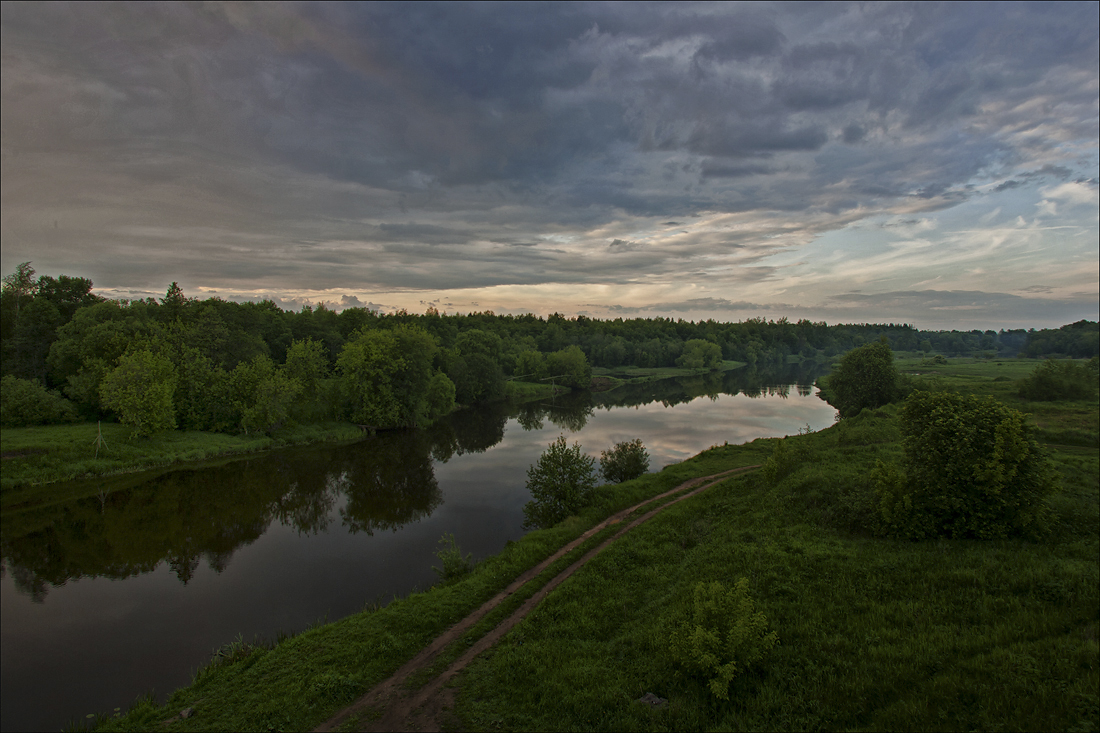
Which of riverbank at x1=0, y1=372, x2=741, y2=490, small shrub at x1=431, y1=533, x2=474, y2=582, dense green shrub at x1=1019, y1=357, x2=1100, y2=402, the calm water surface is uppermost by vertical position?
dense green shrub at x1=1019, y1=357, x2=1100, y2=402

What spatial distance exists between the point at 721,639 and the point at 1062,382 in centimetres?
3315

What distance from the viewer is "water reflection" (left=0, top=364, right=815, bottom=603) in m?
24.9

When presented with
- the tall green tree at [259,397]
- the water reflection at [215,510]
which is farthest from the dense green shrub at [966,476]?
the tall green tree at [259,397]

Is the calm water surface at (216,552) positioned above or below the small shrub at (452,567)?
below

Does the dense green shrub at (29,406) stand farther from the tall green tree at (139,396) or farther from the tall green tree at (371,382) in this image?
the tall green tree at (371,382)

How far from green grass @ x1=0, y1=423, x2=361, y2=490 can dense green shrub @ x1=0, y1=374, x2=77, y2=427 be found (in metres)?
1.39

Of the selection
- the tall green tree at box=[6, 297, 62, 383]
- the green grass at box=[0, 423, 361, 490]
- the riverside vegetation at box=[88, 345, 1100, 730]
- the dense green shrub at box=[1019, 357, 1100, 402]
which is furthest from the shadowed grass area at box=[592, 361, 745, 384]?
the riverside vegetation at box=[88, 345, 1100, 730]

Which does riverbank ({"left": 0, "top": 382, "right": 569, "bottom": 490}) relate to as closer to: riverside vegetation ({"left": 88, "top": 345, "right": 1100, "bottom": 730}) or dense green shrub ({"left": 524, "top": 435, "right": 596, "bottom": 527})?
riverside vegetation ({"left": 88, "top": 345, "right": 1100, "bottom": 730})

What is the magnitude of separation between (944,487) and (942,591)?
500 centimetres

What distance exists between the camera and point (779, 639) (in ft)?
37.8

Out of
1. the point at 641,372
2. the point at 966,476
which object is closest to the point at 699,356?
the point at 641,372

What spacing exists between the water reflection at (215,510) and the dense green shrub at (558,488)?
904 centimetres

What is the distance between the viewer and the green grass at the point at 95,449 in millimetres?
33438

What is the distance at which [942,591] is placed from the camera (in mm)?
12023
